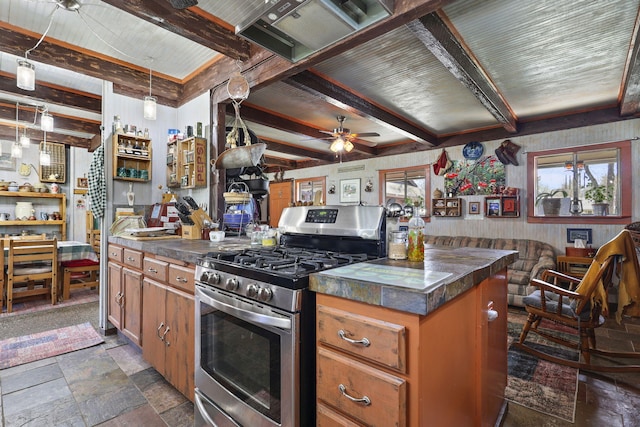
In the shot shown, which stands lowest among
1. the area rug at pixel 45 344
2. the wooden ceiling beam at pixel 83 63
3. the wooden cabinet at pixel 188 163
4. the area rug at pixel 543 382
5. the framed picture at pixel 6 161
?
the area rug at pixel 543 382

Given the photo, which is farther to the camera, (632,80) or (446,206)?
(446,206)

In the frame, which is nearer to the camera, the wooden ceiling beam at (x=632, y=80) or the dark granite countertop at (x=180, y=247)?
the dark granite countertop at (x=180, y=247)

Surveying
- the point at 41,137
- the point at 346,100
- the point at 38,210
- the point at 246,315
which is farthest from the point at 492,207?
the point at 38,210

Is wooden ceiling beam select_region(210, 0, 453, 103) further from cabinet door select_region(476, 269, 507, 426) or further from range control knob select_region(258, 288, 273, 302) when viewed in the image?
range control knob select_region(258, 288, 273, 302)

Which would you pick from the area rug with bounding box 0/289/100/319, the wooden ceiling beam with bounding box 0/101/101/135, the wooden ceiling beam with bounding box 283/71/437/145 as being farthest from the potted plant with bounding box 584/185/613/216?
the wooden ceiling beam with bounding box 0/101/101/135

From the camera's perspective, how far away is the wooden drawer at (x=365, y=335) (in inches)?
35.0

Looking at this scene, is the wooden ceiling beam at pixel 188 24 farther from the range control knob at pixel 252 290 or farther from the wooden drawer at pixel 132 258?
the range control knob at pixel 252 290

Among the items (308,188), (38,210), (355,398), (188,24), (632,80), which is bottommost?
(355,398)

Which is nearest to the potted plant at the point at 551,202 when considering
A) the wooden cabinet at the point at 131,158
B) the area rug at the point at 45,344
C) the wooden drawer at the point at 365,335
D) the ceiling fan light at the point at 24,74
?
the wooden drawer at the point at 365,335

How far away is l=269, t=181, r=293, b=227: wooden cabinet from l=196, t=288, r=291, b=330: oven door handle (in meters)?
7.13

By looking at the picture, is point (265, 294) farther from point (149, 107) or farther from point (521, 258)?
point (521, 258)

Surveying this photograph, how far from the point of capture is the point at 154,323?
7.02 ft

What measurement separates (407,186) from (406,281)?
18.7ft

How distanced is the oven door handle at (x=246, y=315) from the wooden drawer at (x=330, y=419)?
299 mm
